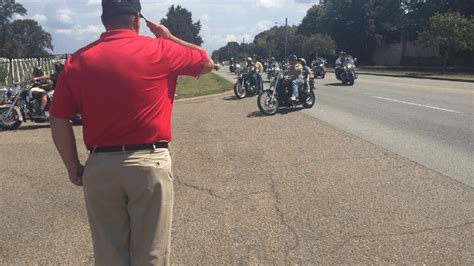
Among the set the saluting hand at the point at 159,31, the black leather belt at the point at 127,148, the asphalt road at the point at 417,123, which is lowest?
the asphalt road at the point at 417,123

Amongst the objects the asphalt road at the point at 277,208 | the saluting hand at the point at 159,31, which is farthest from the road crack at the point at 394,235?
the saluting hand at the point at 159,31

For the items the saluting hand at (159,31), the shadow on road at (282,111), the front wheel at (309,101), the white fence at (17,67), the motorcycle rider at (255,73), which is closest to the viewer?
the saluting hand at (159,31)

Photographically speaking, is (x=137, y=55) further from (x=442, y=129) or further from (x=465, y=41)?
(x=465, y=41)

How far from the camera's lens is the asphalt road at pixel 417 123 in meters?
7.61

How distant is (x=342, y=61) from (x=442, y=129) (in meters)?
16.0

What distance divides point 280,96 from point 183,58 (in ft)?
38.4

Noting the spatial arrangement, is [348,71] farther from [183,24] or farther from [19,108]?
[183,24]

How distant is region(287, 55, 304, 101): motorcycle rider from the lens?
14.3m

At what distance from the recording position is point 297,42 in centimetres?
9012

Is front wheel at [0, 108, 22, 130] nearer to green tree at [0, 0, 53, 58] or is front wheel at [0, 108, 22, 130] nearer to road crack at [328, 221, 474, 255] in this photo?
road crack at [328, 221, 474, 255]

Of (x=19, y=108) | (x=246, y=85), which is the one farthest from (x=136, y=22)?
(x=246, y=85)

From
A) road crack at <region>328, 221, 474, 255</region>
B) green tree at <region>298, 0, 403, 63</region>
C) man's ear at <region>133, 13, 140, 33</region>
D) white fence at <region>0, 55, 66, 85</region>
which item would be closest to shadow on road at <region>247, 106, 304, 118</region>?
road crack at <region>328, 221, 474, 255</region>

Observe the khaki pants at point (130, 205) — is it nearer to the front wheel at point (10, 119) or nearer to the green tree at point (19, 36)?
the front wheel at point (10, 119)

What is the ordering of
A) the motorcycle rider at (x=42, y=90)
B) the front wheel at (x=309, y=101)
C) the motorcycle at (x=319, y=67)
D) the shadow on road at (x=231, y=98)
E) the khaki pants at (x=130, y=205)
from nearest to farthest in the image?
1. the khaki pants at (x=130, y=205)
2. the motorcycle rider at (x=42, y=90)
3. the front wheel at (x=309, y=101)
4. the shadow on road at (x=231, y=98)
5. the motorcycle at (x=319, y=67)
